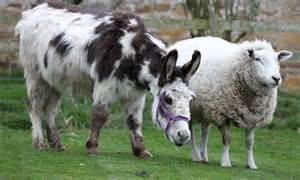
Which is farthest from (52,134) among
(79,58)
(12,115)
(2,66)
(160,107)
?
(2,66)

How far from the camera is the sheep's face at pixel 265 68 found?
11.3 meters

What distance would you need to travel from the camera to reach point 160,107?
10.7 meters

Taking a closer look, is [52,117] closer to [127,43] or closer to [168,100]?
[127,43]

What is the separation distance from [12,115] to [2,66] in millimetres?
4367

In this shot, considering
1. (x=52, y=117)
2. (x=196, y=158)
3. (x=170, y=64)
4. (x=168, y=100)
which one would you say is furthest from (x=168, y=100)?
(x=52, y=117)

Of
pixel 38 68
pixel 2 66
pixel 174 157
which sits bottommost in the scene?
pixel 2 66

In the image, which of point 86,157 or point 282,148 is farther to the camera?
point 282,148

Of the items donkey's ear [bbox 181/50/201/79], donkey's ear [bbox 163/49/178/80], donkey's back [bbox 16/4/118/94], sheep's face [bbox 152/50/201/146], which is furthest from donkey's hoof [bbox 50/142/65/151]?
donkey's ear [bbox 181/50/201/79]

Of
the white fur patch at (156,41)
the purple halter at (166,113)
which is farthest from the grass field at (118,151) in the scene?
the white fur patch at (156,41)

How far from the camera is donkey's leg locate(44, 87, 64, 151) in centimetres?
1239

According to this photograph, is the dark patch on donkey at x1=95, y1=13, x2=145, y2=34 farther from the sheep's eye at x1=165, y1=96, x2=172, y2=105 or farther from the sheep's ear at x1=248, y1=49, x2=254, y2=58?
the sheep's ear at x1=248, y1=49, x2=254, y2=58

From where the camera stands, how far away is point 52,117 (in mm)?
12555

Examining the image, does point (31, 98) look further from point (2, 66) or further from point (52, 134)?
point (2, 66)

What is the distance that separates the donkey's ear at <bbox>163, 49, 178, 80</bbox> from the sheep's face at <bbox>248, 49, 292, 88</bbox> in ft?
4.54
